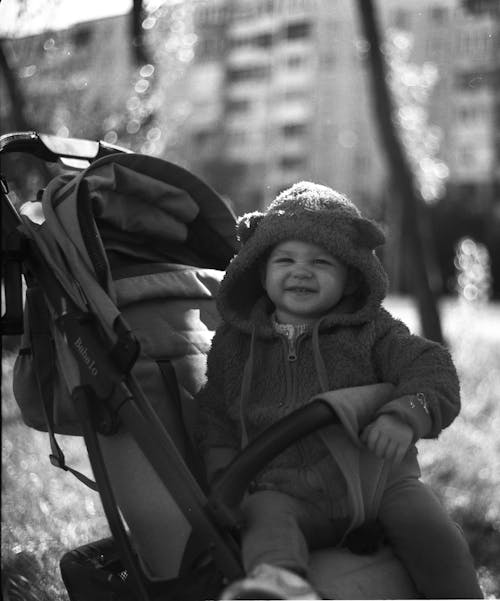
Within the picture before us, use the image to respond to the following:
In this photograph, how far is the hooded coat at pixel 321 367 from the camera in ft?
7.65

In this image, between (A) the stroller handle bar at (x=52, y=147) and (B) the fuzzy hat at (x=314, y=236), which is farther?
(A) the stroller handle bar at (x=52, y=147)

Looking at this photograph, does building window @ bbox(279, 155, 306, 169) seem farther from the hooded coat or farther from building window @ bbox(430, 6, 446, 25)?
the hooded coat

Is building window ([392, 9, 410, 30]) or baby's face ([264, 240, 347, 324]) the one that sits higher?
building window ([392, 9, 410, 30])

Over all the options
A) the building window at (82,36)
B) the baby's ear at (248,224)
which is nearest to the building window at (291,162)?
the building window at (82,36)

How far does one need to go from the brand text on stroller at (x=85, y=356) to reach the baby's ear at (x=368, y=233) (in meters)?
0.77

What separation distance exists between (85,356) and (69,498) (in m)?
2.10

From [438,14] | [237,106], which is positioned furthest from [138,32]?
[237,106]

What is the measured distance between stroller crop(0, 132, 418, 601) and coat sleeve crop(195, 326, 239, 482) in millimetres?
73

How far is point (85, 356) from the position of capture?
244 cm

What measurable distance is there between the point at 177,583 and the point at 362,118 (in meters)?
24.2

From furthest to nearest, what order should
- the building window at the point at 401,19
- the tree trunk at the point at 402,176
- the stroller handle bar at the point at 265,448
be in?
the building window at the point at 401,19 < the tree trunk at the point at 402,176 < the stroller handle bar at the point at 265,448

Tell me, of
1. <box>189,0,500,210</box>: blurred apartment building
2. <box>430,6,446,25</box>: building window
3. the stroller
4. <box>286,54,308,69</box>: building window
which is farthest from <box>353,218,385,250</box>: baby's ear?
<box>286,54,308,69</box>: building window

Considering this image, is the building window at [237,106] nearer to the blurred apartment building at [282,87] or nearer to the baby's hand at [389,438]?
the blurred apartment building at [282,87]

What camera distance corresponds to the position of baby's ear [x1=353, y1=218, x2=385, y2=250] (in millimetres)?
2588
